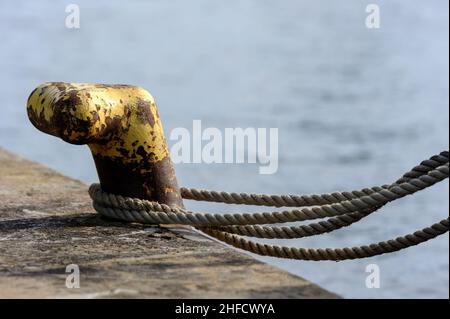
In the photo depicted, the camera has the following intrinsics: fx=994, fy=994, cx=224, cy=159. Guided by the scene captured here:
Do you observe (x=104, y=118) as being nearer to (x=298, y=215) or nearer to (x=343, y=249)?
(x=298, y=215)

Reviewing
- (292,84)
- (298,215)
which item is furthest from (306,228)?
(292,84)

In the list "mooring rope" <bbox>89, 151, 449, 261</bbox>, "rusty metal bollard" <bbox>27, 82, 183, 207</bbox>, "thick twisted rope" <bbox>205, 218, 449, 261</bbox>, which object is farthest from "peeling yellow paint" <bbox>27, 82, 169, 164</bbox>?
"thick twisted rope" <bbox>205, 218, 449, 261</bbox>

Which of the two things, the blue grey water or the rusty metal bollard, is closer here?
the rusty metal bollard

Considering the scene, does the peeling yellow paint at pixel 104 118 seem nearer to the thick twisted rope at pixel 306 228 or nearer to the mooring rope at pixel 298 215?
the mooring rope at pixel 298 215

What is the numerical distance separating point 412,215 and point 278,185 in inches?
61.4

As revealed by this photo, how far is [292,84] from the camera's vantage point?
17.6m

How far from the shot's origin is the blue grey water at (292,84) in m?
9.02

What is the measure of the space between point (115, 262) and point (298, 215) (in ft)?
2.10

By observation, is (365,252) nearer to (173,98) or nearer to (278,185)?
(278,185)

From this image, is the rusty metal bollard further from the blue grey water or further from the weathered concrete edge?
the blue grey water

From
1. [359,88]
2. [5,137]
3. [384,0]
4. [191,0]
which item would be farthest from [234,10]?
[5,137]

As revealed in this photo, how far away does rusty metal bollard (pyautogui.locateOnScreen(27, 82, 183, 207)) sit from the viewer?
9.75 ft

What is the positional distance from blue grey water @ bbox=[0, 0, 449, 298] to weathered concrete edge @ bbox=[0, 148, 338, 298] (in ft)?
14.5

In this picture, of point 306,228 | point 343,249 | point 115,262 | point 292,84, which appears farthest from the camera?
point 292,84
